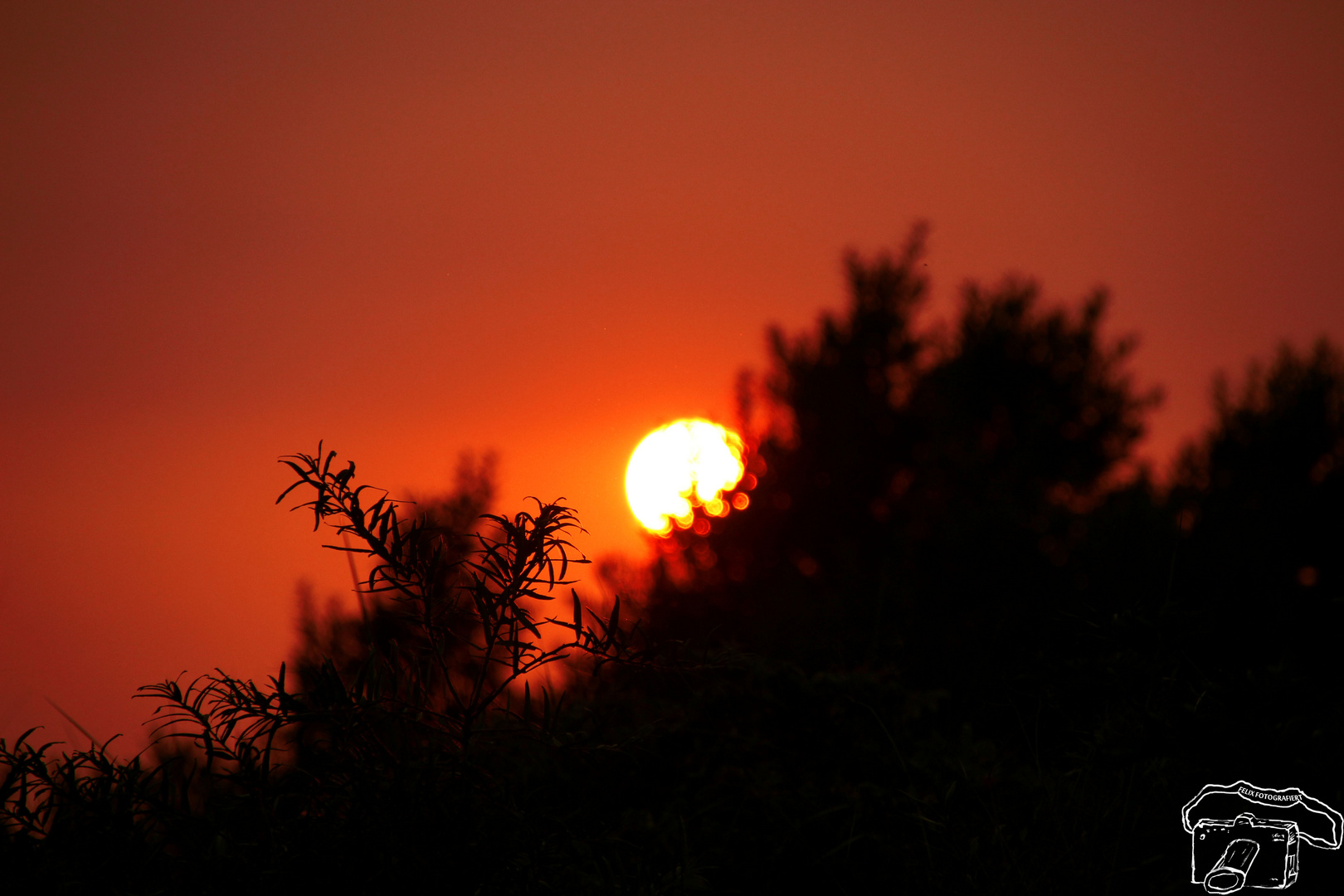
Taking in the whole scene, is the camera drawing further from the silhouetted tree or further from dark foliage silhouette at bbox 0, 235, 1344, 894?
the silhouetted tree

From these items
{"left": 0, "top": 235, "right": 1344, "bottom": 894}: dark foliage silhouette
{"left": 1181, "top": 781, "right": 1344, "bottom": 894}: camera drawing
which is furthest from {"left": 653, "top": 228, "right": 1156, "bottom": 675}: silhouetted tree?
{"left": 1181, "top": 781, "right": 1344, "bottom": 894}: camera drawing

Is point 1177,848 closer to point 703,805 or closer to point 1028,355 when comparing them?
point 703,805

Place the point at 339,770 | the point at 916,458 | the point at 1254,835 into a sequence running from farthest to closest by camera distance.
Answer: the point at 916,458 < the point at 1254,835 < the point at 339,770

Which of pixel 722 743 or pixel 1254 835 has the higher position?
pixel 722 743

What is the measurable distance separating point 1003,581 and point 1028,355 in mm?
15288

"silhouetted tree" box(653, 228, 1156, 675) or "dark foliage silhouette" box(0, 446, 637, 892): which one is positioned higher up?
"silhouetted tree" box(653, 228, 1156, 675)

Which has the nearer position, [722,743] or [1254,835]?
[1254,835]

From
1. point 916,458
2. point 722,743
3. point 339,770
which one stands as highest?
point 916,458

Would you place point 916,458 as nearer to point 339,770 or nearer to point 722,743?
point 722,743

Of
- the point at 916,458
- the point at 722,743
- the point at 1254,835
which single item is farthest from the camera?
the point at 916,458

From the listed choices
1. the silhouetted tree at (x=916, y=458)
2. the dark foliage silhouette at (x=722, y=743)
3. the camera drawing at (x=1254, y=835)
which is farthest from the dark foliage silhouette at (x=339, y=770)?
the silhouetted tree at (x=916, y=458)

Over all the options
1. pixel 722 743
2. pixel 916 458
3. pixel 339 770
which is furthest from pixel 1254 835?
pixel 916 458

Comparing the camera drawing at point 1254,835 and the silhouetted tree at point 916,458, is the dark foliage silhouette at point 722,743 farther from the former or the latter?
the silhouetted tree at point 916,458

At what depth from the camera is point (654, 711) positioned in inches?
171
